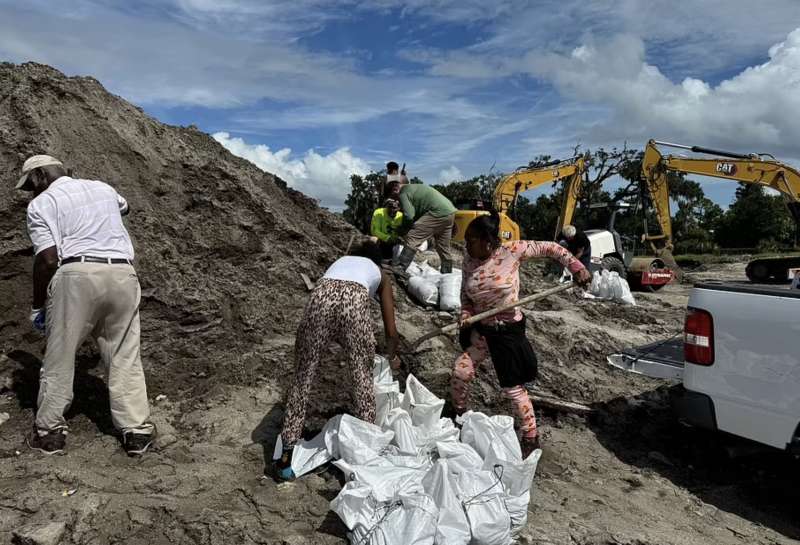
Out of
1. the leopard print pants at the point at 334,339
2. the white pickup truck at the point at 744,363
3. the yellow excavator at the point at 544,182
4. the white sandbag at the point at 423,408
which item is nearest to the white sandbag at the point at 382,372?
the white sandbag at the point at 423,408

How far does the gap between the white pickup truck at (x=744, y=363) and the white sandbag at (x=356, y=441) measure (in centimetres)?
190

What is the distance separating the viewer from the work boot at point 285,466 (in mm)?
3359

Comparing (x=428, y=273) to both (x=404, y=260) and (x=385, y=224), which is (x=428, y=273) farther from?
(x=385, y=224)

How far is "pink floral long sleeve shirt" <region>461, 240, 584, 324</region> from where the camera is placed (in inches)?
152

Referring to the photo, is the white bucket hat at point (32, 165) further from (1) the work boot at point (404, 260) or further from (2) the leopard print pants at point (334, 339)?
(1) the work boot at point (404, 260)

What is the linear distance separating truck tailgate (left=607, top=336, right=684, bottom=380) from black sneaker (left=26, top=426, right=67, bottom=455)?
3851 mm

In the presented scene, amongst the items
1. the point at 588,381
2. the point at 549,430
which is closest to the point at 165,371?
the point at 549,430

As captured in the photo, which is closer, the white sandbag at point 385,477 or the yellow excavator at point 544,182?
the white sandbag at point 385,477

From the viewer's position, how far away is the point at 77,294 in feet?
11.1

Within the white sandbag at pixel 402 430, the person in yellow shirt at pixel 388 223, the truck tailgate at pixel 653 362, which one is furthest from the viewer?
the person in yellow shirt at pixel 388 223

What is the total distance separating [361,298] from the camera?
338 centimetres

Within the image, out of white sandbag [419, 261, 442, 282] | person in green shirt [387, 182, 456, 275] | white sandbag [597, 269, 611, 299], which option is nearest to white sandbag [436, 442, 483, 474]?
white sandbag [419, 261, 442, 282]

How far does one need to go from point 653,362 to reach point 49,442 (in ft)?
13.3

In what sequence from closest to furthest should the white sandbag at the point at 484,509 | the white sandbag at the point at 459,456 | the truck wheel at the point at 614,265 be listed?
the white sandbag at the point at 484,509 → the white sandbag at the point at 459,456 → the truck wheel at the point at 614,265
